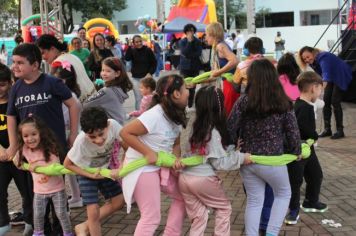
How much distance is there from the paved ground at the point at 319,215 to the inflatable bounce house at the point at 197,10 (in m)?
14.7

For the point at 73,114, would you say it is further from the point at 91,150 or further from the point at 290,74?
the point at 290,74

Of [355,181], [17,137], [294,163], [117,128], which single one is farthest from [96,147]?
[355,181]

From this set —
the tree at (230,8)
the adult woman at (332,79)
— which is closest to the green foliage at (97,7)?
the tree at (230,8)

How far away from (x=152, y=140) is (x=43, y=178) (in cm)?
107

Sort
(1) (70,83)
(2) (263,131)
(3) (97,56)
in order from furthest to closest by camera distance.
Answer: (3) (97,56) → (1) (70,83) → (2) (263,131)

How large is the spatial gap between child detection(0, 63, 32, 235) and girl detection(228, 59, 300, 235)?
1.89 meters

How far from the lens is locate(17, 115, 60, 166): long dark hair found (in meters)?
3.72

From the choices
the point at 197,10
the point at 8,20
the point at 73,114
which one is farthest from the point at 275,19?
the point at 73,114

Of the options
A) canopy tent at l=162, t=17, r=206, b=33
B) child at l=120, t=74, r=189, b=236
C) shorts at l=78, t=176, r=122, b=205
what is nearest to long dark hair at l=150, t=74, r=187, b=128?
child at l=120, t=74, r=189, b=236

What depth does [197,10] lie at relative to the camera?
2123 centimetres

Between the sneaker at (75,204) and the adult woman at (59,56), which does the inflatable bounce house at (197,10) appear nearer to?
the adult woman at (59,56)

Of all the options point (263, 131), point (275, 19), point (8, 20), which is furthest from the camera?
point (8, 20)

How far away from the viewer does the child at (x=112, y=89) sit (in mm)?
4415

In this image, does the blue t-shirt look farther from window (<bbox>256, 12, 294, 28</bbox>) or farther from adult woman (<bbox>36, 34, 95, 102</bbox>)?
window (<bbox>256, 12, 294, 28</bbox>)
